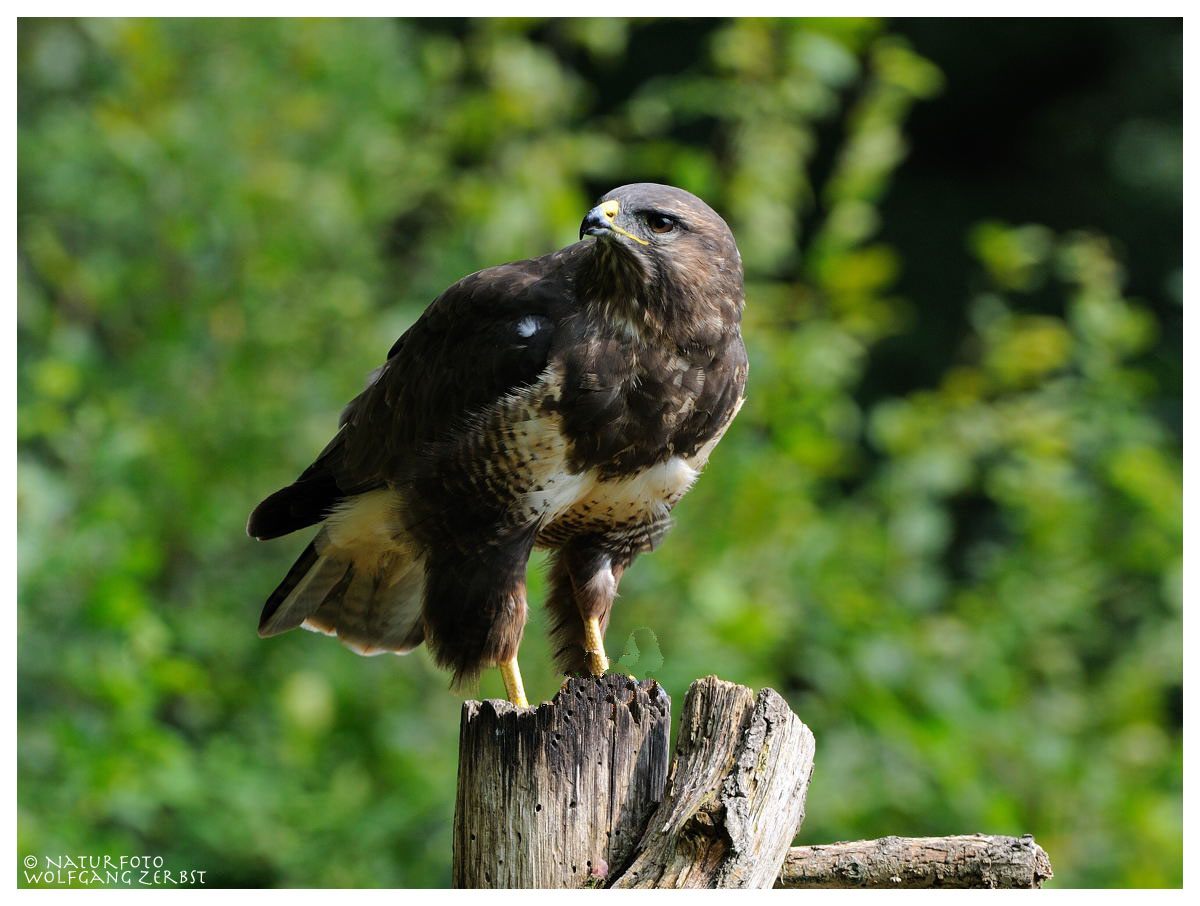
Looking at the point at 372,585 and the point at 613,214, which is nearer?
the point at 613,214

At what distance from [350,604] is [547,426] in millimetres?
1001

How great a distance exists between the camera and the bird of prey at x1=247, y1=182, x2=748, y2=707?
3113 millimetres

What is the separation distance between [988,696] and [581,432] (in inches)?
112

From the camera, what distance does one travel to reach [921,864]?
113 inches

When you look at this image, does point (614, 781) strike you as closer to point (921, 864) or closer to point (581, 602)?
point (921, 864)

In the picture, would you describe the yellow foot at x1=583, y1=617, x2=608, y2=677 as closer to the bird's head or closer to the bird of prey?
the bird of prey

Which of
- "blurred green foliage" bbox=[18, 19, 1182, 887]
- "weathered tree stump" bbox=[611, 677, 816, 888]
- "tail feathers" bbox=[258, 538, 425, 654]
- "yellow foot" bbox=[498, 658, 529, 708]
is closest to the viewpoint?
"weathered tree stump" bbox=[611, 677, 816, 888]

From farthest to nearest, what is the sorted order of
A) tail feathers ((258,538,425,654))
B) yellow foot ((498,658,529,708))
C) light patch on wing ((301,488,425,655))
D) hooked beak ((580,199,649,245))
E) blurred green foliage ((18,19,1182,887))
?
blurred green foliage ((18,19,1182,887)) < tail feathers ((258,538,425,654)) < light patch on wing ((301,488,425,655)) < yellow foot ((498,658,529,708)) < hooked beak ((580,199,649,245))

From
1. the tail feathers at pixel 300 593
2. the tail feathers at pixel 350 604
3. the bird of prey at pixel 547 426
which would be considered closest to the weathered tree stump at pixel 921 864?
the bird of prey at pixel 547 426

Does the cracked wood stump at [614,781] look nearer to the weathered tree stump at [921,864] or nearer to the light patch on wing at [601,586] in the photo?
the weathered tree stump at [921,864]

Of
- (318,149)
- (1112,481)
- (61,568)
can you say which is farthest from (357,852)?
(1112,481)

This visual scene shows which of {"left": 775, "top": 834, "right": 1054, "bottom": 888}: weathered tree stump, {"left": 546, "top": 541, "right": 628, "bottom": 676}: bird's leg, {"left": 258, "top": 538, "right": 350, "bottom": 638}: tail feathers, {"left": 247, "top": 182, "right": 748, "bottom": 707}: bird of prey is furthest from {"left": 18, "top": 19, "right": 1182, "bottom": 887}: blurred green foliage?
{"left": 775, "top": 834, "right": 1054, "bottom": 888}: weathered tree stump

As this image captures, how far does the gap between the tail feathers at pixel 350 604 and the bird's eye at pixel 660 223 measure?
1.18m

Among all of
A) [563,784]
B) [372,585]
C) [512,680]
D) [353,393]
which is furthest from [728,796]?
[353,393]
